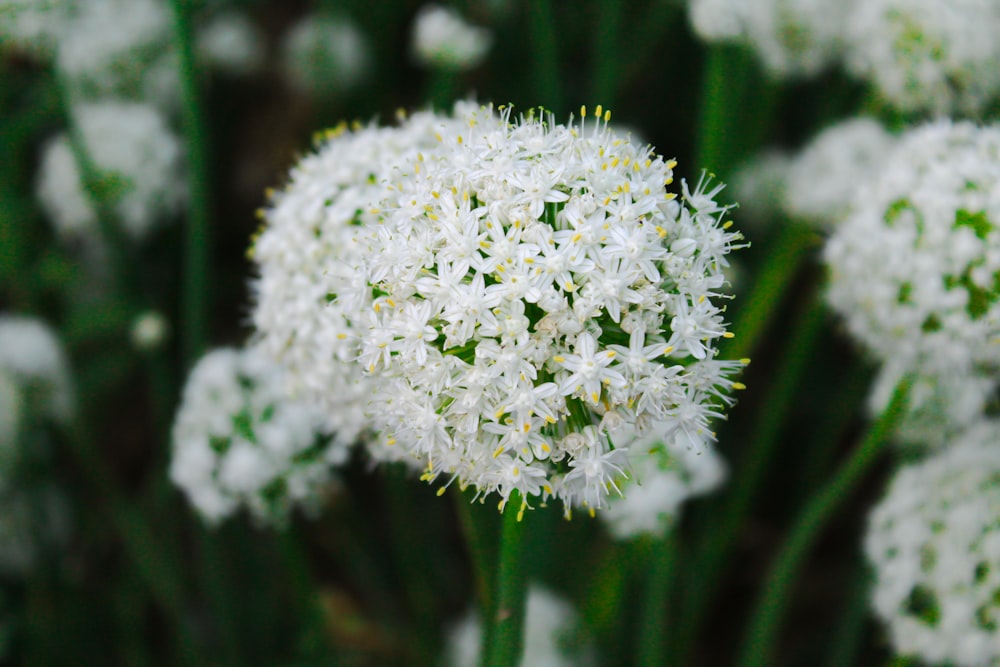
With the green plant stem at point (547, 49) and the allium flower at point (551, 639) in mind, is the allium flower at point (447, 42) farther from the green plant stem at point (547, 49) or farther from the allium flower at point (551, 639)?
the allium flower at point (551, 639)

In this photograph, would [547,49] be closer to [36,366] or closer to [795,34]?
[795,34]

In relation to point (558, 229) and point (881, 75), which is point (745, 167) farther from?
point (558, 229)

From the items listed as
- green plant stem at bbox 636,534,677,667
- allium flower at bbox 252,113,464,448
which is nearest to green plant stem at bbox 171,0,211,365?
allium flower at bbox 252,113,464,448

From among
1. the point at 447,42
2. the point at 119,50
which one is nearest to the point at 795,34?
the point at 447,42

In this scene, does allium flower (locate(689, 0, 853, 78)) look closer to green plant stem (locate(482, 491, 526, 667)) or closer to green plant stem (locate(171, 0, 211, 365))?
green plant stem (locate(171, 0, 211, 365))

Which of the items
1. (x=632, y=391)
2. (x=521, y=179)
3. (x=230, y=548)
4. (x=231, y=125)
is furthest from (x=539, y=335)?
(x=231, y=125)
